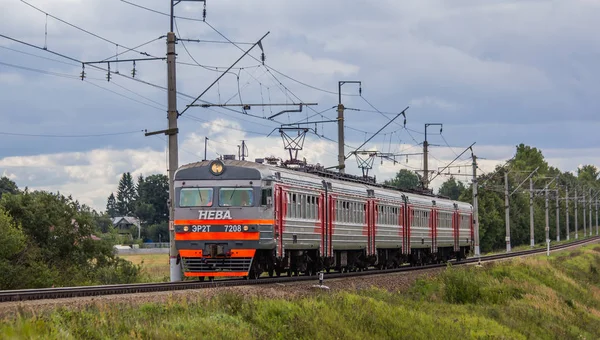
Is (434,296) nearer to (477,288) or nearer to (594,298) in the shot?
(477,288)

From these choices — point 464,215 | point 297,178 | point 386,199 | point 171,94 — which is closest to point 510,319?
point 297,178

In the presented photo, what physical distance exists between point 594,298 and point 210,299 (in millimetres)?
31783

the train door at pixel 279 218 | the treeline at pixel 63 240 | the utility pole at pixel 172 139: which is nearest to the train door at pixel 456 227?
the treeline at pixel 63 240

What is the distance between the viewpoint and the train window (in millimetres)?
29122

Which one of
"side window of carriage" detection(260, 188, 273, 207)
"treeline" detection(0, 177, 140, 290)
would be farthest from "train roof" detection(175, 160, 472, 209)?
"treeline" detection(0, 177, 140, 290)

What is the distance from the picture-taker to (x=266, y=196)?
1152 inches

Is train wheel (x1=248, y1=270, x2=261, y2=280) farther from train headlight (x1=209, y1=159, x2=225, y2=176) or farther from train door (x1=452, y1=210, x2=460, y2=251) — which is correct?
train door (x1=452, y1=210, x2=460, y2=251)

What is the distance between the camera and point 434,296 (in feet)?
105

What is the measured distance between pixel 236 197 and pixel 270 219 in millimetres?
1232

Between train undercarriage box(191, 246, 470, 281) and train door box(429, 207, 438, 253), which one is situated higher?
train door box(429, 207, 438, 253)

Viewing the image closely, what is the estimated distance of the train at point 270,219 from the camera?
29.0m

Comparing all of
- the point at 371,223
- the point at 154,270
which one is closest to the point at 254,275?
the point at 371,223

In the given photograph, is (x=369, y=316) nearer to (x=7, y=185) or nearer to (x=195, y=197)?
(x=195, y=197)

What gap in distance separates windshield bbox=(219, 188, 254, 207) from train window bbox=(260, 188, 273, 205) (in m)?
0.30
